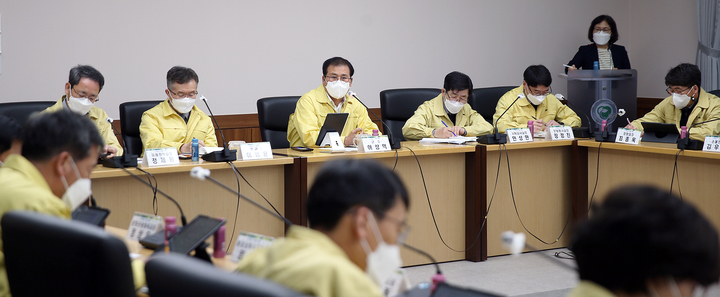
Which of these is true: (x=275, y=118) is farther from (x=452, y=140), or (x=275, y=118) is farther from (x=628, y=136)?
(x=628, y=136)

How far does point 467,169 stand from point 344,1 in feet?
6.66

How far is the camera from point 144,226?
196cm

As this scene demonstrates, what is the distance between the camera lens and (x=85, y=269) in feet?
3.84

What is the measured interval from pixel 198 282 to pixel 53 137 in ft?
2.79

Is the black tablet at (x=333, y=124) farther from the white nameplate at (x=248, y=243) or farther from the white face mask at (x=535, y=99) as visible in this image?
the white nameplate at (x=248, y=243)

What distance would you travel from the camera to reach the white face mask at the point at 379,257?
43.3 inches

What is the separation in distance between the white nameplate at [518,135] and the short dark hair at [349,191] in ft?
8.39

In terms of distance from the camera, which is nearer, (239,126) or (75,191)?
(75,191)

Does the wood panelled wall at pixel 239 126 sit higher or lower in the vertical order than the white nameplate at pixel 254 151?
higher

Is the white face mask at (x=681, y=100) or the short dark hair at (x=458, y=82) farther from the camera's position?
the short dark hair at (x=458, y=82)

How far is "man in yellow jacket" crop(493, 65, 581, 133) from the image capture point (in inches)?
161

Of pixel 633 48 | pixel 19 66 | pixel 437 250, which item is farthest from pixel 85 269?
pixel 633 48

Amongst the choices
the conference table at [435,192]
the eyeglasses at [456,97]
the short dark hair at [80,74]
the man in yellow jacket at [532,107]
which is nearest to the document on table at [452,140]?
the conference table at [435,192]

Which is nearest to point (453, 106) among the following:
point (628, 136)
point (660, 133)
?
point (628, 136)
